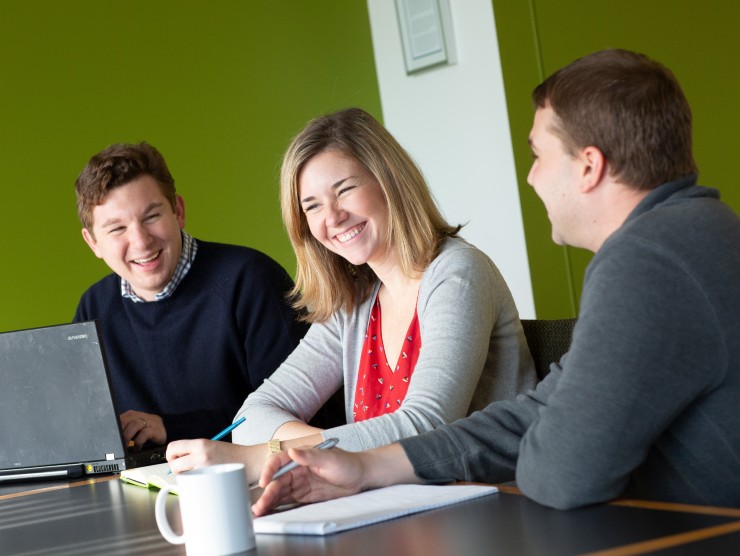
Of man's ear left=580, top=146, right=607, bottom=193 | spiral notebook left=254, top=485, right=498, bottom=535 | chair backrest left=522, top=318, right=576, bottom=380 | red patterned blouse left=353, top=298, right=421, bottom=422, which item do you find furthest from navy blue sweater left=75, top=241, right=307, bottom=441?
man's ear left=580, top=146, right=607, bottom=193

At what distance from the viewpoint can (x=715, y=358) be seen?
114 cm

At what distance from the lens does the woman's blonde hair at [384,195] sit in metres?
2.14

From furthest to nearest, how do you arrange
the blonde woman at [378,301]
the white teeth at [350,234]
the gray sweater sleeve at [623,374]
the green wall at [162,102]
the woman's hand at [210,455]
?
the green wall at [162,102], the white teeth at [350,234], the blonde woman at [378,301], the woman's hand at [210,455], the gray sweater sleeve at [623,374]

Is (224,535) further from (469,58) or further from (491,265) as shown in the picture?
(469,58)

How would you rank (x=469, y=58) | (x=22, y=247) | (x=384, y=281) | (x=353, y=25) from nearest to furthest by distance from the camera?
(x=384, y=281)
(x=22, y=247)
(x=469, y=58)
(x=353, y=25)

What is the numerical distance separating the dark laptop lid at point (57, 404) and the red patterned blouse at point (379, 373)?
49 cm

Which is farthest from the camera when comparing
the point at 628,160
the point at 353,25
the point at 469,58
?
the point at 353,25

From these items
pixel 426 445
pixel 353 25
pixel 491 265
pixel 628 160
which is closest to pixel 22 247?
pixel 353 25

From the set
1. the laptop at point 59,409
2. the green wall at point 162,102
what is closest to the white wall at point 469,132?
the green wall at point 162,102

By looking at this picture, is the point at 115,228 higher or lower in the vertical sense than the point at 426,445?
higher

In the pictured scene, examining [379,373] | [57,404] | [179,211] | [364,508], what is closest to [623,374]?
[364,508]

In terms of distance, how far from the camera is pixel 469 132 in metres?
4.12

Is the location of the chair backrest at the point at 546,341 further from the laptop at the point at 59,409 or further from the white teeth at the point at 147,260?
the white teeth at the point at 147,260

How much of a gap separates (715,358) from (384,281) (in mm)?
1131
